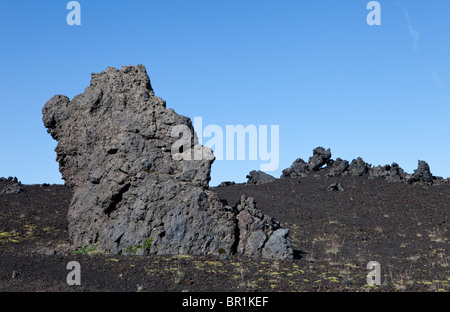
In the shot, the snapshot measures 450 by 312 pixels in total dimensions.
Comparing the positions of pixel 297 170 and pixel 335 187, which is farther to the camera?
pixel 297 170

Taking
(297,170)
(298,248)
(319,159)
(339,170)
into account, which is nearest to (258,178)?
(297,170)

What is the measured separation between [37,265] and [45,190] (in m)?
19.5


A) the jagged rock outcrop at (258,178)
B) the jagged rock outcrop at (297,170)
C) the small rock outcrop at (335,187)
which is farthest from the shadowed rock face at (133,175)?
the jagged rock outcrop at (297,170)

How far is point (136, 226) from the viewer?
17203 millimetres

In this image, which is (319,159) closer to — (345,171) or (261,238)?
(345,171)

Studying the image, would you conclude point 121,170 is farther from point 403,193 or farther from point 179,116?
point 403,193

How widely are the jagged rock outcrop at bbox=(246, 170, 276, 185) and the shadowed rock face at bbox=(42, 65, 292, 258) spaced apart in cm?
1983

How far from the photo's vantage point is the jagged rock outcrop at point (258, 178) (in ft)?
126

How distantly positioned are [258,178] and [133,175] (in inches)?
861

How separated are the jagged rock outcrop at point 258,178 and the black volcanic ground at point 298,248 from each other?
56.5 inches

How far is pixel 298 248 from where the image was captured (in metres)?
20.8

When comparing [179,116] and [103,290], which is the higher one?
[179,116]

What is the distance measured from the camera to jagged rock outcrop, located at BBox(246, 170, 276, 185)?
3847 cm
